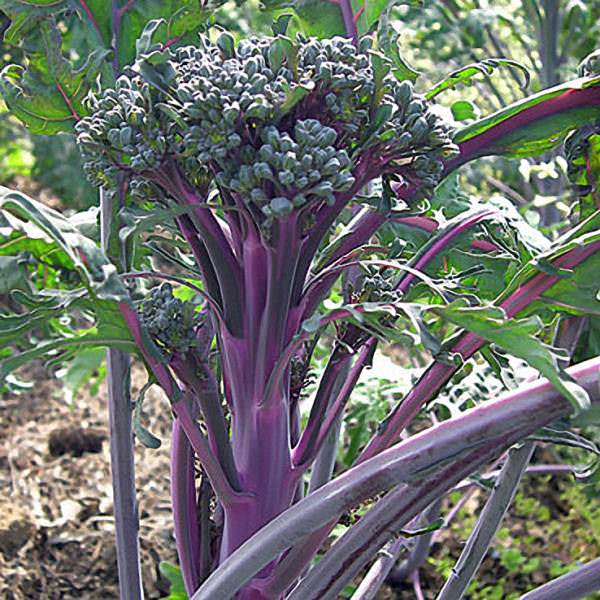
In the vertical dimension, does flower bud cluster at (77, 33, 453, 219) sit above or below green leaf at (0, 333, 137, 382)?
above

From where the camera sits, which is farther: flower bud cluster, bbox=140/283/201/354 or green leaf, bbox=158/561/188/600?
green leaf, bbox=158/561/188/600

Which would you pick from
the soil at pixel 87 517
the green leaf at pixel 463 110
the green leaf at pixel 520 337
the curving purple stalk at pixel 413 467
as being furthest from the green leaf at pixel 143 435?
the soil at pixel 87 517

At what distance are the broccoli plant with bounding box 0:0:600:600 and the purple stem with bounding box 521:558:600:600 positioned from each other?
0.26ft

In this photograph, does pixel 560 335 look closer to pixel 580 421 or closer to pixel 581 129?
pixel 581 129

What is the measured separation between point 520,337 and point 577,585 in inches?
9.8

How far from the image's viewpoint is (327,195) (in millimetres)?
471

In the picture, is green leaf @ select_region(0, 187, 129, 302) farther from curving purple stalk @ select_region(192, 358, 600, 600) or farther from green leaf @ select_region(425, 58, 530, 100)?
green leaf @ select_region(425, 58, 530, 100)

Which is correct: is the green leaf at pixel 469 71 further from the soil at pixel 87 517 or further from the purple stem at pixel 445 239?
the soil at pixel 87 517

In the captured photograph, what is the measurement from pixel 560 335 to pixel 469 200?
0.65 ft

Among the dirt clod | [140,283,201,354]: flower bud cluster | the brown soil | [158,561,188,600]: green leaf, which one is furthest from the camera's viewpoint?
the dirt clod

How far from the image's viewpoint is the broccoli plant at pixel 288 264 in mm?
468

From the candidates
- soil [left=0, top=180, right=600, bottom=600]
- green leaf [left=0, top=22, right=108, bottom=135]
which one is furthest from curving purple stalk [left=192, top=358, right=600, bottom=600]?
soil [left=0, top=180, right=600, bottom=600]

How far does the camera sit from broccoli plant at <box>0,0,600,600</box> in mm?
468

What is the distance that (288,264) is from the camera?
1.76ft
